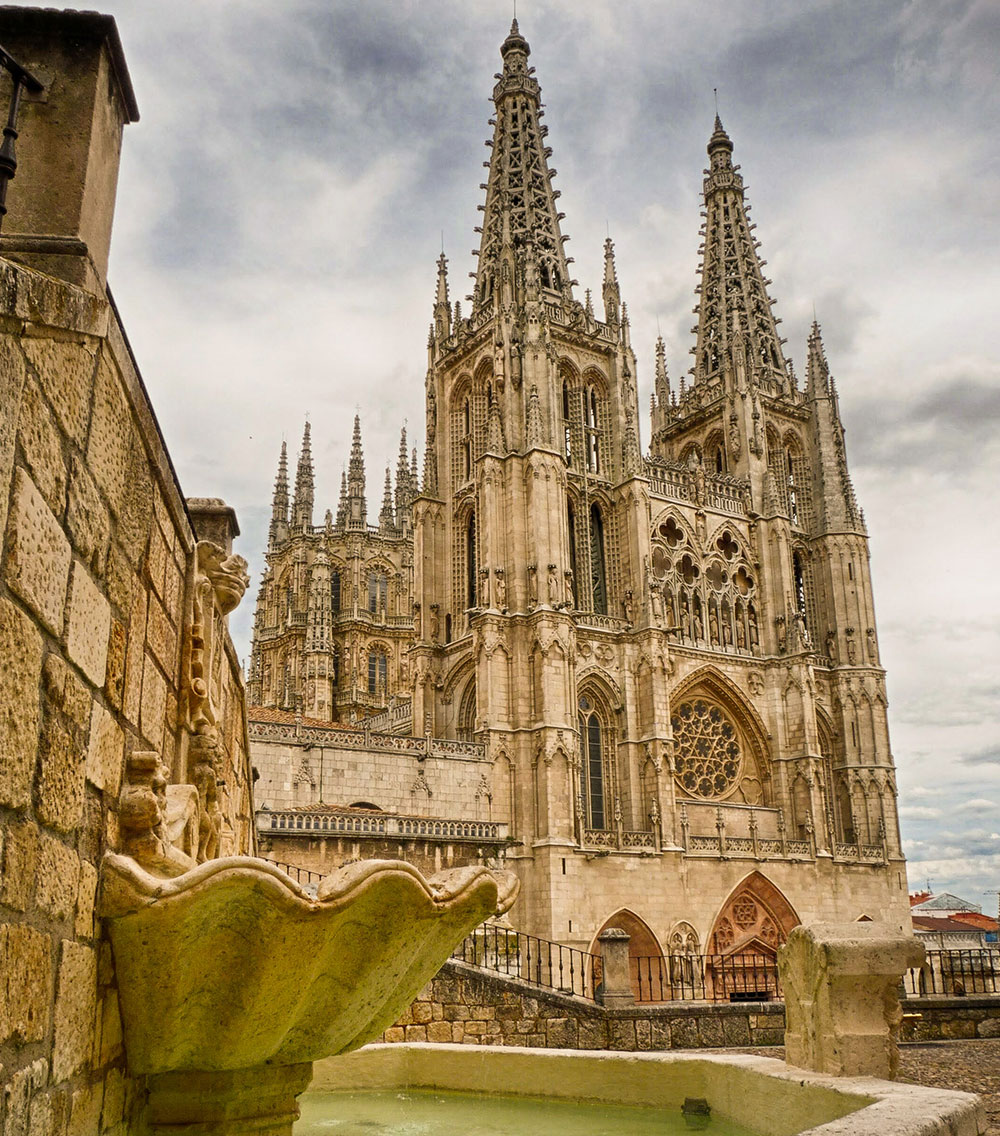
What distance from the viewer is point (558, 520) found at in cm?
2802

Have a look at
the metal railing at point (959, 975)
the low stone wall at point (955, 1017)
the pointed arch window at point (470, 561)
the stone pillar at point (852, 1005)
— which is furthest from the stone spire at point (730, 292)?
the stone pillar at point (852, 1005)

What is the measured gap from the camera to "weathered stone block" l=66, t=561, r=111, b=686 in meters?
2.80

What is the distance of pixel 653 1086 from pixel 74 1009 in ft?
17.0

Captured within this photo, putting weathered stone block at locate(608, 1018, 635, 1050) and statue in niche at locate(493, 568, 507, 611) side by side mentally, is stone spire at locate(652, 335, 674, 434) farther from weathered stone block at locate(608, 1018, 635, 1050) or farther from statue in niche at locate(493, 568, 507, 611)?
weathered stone block at locate(608, 1018, 635, 1050)

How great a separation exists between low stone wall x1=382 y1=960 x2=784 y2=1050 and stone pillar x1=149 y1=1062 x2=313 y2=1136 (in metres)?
6.93

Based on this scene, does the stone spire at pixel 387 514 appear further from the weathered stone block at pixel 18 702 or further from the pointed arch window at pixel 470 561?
the weathered stone block at pixel 18 702

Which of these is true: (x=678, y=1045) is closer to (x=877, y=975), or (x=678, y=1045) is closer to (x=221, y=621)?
(x=877, y=975)

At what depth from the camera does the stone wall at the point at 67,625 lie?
2.38 metres

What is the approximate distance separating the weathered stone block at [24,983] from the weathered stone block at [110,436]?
1252 millimetres

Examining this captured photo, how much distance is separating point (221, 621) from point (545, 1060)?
13.3 ft

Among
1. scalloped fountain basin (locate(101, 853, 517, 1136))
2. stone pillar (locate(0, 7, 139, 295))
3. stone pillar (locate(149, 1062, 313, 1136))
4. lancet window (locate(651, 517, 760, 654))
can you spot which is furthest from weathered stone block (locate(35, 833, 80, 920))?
lancet window (locate(651, 517, 760, 654))

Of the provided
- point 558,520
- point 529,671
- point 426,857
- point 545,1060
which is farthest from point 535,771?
point 545,1060

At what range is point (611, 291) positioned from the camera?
3375 centimetres

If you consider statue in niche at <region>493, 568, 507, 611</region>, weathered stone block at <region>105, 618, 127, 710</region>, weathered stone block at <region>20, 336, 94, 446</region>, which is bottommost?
weathered stone block at <region>105, 618, 127, 710</region>
